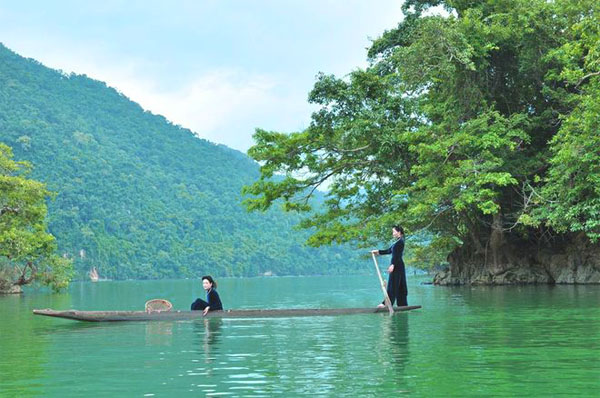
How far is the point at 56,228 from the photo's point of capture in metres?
96.4

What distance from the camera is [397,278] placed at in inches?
647

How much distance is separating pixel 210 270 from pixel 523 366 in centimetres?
10834

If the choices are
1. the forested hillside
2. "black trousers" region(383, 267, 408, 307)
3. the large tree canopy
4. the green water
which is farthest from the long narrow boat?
the forested hillside

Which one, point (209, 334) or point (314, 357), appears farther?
point (209, 334)

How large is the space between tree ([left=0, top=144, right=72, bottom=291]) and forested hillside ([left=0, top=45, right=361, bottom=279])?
38.6 meters

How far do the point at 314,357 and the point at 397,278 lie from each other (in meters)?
7.06

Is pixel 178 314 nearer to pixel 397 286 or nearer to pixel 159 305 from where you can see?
pixel 159 305

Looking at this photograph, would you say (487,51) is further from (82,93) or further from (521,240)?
(82,93)

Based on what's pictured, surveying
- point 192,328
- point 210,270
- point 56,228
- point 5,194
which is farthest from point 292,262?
point 192,328

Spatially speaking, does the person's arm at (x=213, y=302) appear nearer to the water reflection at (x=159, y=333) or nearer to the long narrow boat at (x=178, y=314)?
the long narrow boat at (x=178, y=314)

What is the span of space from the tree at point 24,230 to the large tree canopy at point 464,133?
47.6 ft

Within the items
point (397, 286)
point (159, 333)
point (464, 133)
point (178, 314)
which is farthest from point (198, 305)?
point (464, 133)

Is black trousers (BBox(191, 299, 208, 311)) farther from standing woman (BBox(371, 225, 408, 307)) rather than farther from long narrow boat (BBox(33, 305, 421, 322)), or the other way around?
standing woman (BBox(371, 225, 408, 307))

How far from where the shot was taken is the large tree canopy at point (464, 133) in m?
26.1
